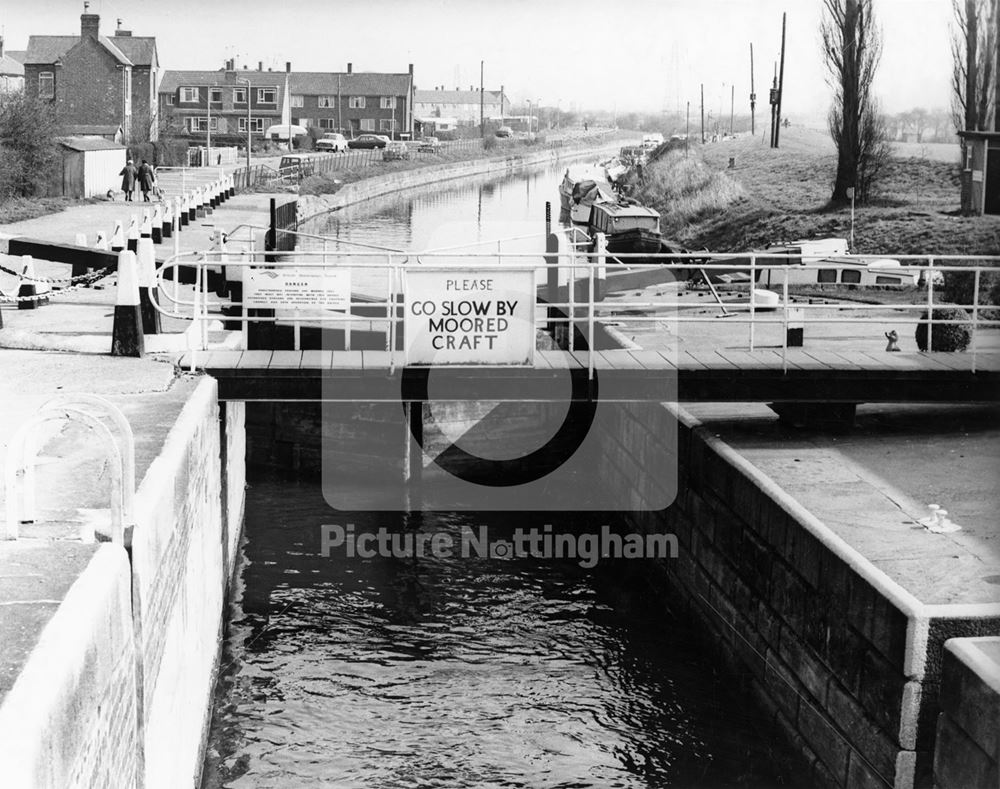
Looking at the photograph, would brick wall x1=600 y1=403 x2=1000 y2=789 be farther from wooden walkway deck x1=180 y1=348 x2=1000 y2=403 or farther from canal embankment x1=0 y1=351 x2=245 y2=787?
canal embankment x1=0 y1=351 x2=245 y2=787

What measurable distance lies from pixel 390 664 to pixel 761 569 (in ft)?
11.4

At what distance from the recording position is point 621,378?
1302 cm

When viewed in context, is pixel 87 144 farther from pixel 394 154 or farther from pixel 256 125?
pixel 256 125

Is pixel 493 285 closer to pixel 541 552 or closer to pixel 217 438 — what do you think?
pixel 217 438

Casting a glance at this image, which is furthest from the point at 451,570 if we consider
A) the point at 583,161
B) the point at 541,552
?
the point at 583,161

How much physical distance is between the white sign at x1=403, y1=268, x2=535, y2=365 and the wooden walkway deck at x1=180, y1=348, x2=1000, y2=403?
0.48 ft

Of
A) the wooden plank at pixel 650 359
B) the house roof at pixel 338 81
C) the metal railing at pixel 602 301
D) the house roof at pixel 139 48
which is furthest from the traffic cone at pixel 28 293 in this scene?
the house roof at pixel 338 81

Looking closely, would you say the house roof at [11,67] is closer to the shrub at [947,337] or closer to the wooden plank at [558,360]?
the shrub at [947,337]

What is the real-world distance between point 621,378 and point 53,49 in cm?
6774

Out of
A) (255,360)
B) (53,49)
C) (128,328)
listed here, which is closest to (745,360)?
(255,360)

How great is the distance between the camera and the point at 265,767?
10.6 meters

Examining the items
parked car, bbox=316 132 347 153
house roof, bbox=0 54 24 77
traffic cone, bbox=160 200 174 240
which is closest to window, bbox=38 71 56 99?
house roof, bbox=0 54 24 77

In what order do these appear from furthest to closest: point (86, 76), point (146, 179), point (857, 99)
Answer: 1. point (86, 76)
2. point (146, 179)
3. point (857, 99)

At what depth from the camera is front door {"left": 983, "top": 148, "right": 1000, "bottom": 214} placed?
31531 millimetres
